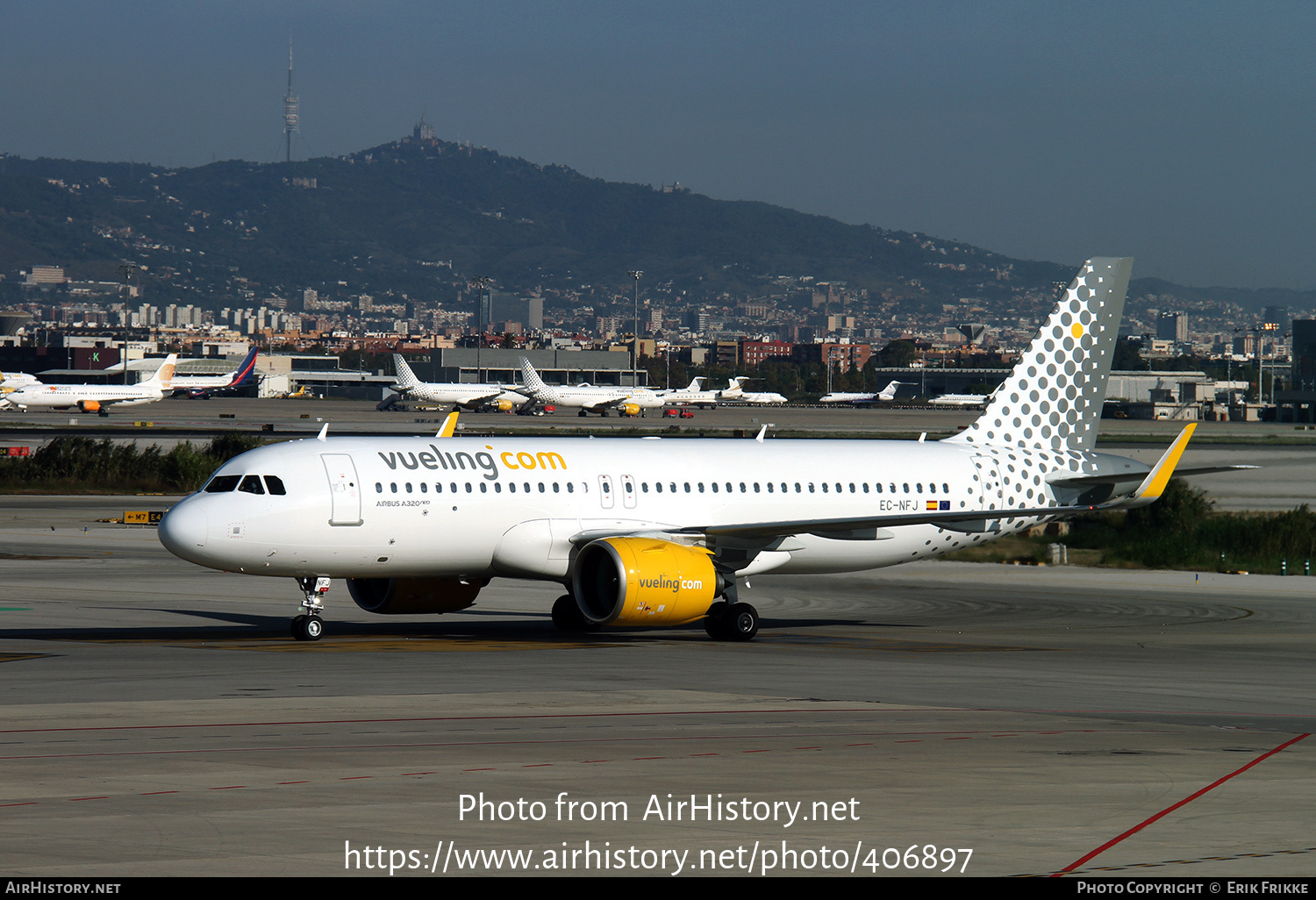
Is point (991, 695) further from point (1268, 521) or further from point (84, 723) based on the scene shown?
point (1268, 521)

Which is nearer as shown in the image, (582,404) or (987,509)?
(987,509)

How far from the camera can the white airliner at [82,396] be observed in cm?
14912

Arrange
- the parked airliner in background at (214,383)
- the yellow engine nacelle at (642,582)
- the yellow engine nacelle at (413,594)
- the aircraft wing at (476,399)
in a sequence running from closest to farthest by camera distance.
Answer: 1. the yellow engine nacelle at (642,582)
2. the yellow engine nacelle at (413,594)
3. the aircraft wing at (476,399)
4. the parked airliner in background at (214,383)

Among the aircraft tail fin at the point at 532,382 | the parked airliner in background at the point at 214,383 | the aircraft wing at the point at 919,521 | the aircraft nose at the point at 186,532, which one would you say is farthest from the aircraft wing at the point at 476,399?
the aircraft nose at the point at 186,532

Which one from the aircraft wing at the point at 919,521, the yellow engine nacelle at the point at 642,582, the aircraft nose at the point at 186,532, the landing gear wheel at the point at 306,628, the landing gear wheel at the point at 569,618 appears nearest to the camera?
the aircraft nose at the point at 186,532

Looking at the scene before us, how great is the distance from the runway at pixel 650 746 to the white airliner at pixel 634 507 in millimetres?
1348

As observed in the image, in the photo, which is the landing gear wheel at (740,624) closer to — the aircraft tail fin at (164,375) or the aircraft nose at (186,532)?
the aircraft nose at (186,532)

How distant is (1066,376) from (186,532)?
2231 centimetres

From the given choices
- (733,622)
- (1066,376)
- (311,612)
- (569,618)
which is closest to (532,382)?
(1066,376)

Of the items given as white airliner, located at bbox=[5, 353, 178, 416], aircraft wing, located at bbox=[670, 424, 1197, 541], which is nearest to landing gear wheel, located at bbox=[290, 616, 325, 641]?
aircraft wing, located at bbox=[670, 424, 1197, 541]

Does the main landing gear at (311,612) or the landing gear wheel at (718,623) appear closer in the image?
the main landing gear at (311,612)

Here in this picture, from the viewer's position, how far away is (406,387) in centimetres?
17388

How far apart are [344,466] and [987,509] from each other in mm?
15780

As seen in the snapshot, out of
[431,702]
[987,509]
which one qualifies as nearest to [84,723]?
[431,702]
